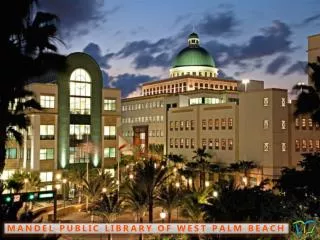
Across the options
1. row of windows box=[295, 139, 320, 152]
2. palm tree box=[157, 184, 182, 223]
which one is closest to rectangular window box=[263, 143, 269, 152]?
row of windows box=[295, 139, 320, 152]

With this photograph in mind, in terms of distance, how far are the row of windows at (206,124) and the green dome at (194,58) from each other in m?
37.6

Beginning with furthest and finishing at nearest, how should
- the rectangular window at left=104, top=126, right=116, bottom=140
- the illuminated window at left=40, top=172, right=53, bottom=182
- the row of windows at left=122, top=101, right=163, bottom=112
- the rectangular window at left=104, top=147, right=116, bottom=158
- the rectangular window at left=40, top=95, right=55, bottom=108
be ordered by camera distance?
the row of windows at left=122, top=101, right=163, bottom=112, the rectangular window at left=104, top=126, right=116, bottom=140, the rectangular window at left=104, top=147, right=116, bottom=158, the rectangular window at left=40, top=95, right=55, bottom=108, the illuminated window at left=40, top=172, right=53, bottom=182

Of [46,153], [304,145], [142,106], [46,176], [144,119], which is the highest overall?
[142,106]

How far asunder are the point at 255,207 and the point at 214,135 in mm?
46393

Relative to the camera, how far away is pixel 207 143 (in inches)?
2741

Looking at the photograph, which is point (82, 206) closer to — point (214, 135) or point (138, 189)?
point (138, 189)

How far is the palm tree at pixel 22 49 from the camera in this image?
55.1 ft

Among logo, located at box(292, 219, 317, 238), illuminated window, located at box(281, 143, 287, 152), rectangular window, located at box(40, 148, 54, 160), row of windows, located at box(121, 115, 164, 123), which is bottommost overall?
logo, located at box(292, 219, 317, 238)

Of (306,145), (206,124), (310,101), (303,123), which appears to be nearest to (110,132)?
(206,124)

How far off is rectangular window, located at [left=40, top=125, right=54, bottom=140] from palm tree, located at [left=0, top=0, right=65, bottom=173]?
1576 inches

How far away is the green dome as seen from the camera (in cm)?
11531

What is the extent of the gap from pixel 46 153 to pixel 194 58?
6519 centimetres

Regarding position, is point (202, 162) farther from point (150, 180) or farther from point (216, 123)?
point (150, 180)

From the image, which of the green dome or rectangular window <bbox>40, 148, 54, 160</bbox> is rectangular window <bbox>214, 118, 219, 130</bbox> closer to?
rectangular window <bbox>40, 148, 54, 160</bbox>
